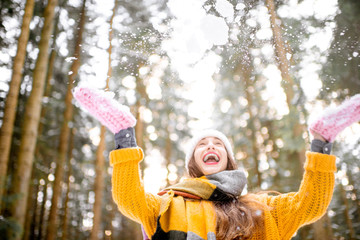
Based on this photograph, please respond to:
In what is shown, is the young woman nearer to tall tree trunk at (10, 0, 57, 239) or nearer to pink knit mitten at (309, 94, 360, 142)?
pink knit mitten at (309, 94, 360, 142)

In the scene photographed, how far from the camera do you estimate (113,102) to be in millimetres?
1760

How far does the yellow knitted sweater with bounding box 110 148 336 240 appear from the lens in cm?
167

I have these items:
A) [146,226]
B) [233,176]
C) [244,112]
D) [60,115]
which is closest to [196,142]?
[233,176]

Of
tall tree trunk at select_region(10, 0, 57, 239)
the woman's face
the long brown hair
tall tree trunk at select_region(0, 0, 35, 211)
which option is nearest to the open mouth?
the woman's face

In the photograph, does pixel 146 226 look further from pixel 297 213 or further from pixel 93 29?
pixel 93 29

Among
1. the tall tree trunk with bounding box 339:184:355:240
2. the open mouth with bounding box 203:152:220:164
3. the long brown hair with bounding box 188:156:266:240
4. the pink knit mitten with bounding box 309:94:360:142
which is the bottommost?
the tall tree trunk with bounding box 339:184:355:240

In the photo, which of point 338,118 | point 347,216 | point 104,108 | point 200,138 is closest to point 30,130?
point 200,138

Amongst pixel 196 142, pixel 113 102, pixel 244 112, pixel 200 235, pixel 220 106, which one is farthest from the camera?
pixel 220 106

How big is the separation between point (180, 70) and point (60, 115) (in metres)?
10.0

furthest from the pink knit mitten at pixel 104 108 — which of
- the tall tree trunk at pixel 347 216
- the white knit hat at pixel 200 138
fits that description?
the tall tree trunk at pixel 347 216

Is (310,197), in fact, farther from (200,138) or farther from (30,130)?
(30,130)

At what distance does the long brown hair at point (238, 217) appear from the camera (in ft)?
5.59

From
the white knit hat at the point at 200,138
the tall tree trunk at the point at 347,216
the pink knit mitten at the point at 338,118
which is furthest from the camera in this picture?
the tall tree trunk at the point at 347,216

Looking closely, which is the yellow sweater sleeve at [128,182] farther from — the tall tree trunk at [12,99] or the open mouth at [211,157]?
the tall tree trunk at [12,99]
